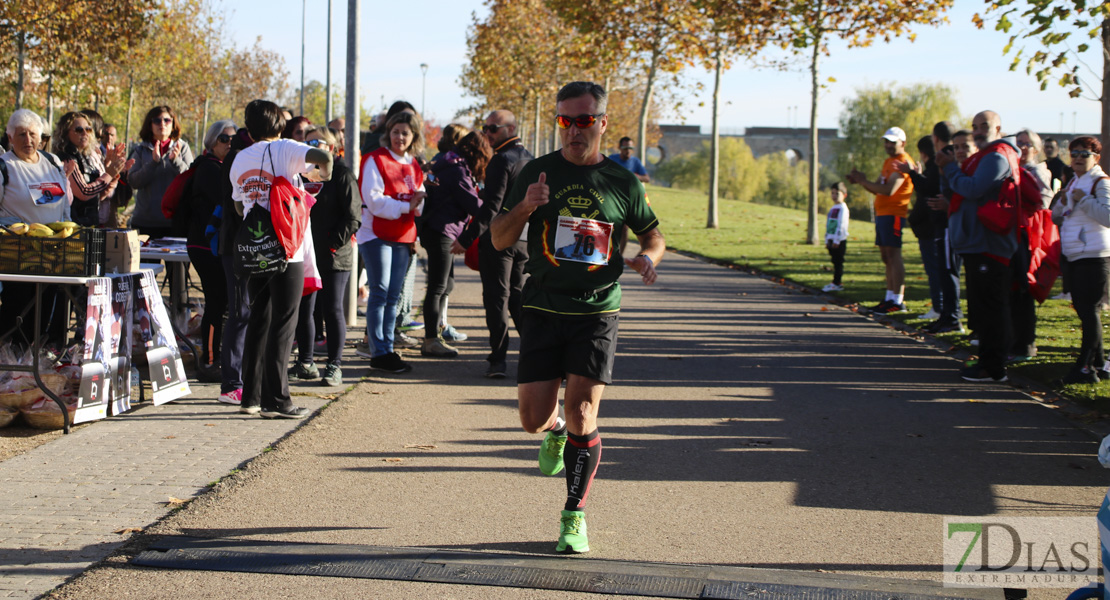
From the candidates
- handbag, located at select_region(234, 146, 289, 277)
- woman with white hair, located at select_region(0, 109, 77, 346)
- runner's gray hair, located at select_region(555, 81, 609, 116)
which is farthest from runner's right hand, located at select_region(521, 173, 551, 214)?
woman with white hair, located at select_region(0, 109, 77, 346)

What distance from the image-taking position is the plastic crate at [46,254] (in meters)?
6.42

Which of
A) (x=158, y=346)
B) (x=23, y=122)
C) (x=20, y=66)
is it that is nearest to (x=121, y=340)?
(x=158, y=346)

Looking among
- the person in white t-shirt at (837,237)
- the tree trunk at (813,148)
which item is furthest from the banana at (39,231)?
the tree trunk at (813,148)

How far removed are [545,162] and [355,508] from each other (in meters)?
1.93

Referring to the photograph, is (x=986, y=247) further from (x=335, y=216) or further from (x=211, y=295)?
(x=211, y=295)

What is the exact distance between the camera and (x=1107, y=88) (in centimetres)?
1127

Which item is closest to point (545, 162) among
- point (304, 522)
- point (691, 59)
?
point (304, 522)

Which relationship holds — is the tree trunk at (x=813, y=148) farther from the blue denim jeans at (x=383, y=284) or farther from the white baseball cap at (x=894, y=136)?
the blue denim jeans at (x=383, y=284)

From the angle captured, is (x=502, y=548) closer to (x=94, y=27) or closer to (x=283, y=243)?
(x=283, y=243)

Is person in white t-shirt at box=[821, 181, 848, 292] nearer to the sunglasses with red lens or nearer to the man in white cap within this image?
the man in white cap

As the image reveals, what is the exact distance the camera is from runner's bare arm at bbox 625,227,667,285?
4.43 meters

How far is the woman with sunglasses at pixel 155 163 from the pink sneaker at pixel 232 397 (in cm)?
225

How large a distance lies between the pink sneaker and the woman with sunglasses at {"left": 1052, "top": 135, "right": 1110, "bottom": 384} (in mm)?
6299

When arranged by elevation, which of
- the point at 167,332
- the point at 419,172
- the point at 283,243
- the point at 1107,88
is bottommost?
the point at 167,332
